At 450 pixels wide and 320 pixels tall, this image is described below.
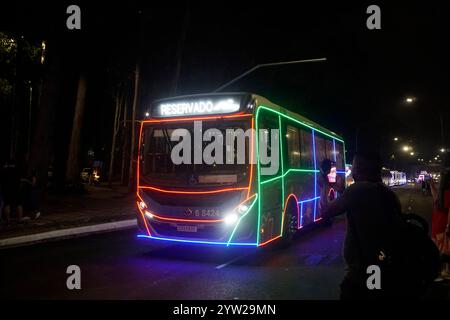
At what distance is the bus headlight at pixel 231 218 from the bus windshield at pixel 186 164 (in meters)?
Answer: 0.59

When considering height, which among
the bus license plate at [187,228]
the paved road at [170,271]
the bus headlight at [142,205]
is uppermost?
the bus headlight at [142,205]

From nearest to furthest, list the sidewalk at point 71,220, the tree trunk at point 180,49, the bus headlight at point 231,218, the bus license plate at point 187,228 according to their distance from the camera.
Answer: the bus headlight at point 231,218 < the bus license plate at point 187,228 < the sidewalk at point 71,220 < the tree trunk at point 180,49

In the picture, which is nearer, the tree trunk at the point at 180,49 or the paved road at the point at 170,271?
the paved road at the point at 170,271

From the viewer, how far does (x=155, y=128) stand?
388 inches

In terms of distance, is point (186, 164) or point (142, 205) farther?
point (142, 205)

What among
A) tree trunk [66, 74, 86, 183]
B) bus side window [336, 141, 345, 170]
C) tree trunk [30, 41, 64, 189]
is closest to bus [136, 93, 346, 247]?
bus side window [336, 141, 345, 170]

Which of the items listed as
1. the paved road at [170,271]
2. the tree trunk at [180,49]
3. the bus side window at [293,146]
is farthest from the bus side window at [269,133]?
the tree trunk at [180,49]

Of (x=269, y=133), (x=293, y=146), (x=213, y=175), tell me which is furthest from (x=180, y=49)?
(x=213, y=175)

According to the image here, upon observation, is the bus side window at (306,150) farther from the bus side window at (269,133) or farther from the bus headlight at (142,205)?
the bus headlight at (142,205)

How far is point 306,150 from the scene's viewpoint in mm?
12445

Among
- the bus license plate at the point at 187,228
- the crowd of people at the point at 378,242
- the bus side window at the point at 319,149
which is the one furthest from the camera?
→ the bus side window at the point at 319,149

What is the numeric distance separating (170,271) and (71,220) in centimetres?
949

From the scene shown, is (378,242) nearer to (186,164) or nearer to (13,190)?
(186,164)

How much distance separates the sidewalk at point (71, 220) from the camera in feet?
41.8
